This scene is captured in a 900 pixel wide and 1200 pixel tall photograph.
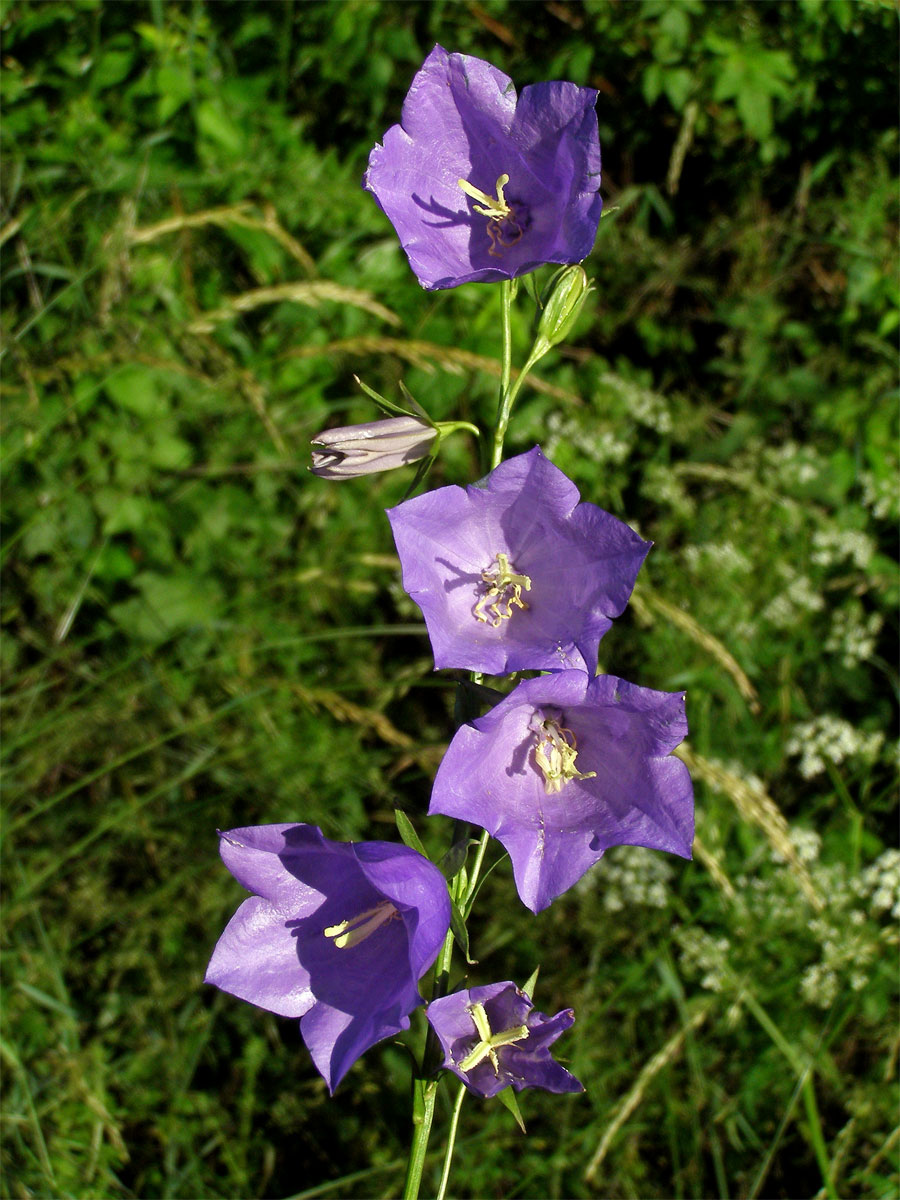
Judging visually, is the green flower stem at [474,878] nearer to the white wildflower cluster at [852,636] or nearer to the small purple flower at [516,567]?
the small purple flower at [516,567]

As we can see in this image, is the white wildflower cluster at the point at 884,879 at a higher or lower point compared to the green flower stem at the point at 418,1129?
lower

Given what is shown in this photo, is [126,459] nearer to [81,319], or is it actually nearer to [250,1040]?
[81,319]

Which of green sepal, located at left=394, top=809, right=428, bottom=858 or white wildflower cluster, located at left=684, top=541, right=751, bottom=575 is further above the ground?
green sepal, located at left=394, top=809, right=428, bottom=858

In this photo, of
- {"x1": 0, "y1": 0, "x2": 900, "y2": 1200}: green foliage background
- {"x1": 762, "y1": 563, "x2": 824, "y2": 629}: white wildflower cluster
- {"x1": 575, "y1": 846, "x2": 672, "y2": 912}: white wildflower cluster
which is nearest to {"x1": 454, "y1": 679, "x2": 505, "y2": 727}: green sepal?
{"x1": 0, "y1": 0, "x2": 900, "y2": 1200}: green foliage background

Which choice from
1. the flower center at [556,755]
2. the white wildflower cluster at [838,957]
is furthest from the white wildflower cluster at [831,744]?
the flower center at [556,755]

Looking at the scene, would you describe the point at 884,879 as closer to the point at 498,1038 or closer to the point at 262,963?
the point at 498,1038

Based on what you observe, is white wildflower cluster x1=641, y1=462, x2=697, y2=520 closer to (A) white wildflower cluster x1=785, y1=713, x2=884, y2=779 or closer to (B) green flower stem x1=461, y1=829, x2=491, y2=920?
(A) white wildflower cluster x1=785, y1=713, x2=884, y2=779
